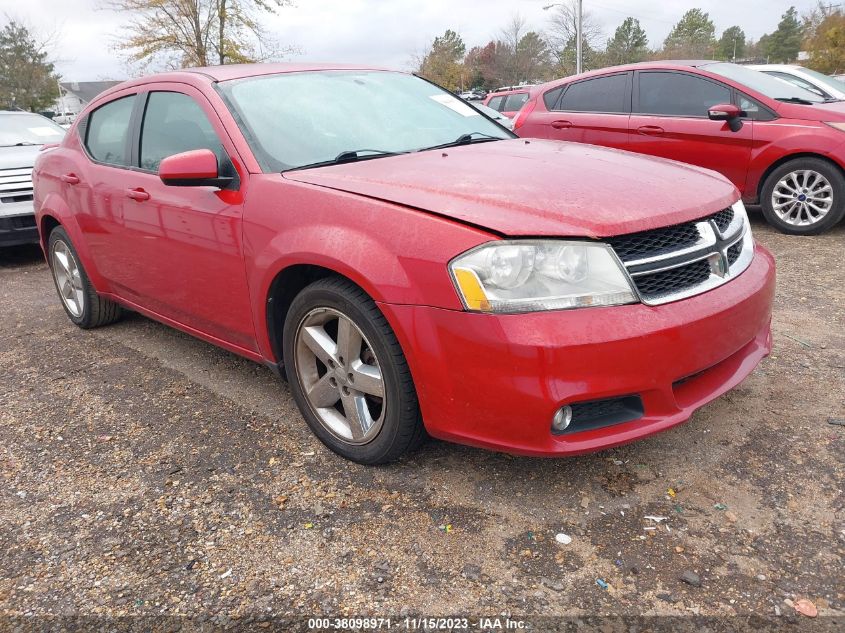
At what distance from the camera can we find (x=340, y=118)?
10.1 feet

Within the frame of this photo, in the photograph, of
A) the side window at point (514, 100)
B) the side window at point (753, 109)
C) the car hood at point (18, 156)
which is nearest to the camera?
the side window at point (753, 109)

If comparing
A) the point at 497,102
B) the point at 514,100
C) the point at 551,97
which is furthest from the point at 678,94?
the point at 497,102

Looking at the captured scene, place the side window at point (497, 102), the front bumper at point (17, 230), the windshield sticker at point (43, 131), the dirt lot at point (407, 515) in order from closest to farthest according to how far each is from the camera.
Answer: the dirt lot at point (407, 515) < the front bumper at point (17, 230) < the windshield sticker at point (43, 131) < the side window at point (497, 102)

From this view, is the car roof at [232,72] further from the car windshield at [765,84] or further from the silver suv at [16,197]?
the car windshield at [765,84]

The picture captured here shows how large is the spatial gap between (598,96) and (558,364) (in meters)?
5.77

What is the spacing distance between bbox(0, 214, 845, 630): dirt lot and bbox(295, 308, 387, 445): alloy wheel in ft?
0.61

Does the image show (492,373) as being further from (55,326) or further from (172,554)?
(55,326)

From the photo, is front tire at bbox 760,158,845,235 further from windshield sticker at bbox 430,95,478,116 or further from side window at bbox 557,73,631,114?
windshield sticker at bbox 430,95,478,116

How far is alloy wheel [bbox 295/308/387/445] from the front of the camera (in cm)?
248

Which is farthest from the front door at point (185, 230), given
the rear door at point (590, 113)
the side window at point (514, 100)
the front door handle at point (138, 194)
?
the side window at point (514, 100)

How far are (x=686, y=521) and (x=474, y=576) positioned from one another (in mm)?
752

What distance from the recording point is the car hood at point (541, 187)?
212 cm

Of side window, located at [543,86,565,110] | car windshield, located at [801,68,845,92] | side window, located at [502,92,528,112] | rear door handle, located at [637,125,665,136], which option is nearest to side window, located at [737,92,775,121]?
rear door handle, located at [637,125,665,136]

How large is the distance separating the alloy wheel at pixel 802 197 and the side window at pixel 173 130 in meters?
5.16
